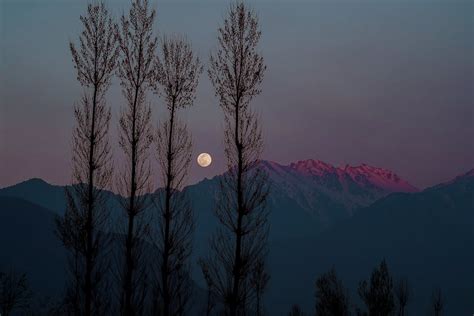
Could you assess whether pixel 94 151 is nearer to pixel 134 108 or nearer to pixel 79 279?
pixel 134 108

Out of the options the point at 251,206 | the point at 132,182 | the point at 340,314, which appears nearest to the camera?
the point at 251,206

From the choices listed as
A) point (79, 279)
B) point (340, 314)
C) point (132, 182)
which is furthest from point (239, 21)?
point (340, 314)

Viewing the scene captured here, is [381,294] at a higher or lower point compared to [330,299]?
higher

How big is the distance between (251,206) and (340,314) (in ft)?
76.5

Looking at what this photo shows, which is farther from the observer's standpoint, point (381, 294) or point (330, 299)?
point (381, 294)

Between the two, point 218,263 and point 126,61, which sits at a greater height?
point 126,61

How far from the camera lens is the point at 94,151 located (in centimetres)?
3022

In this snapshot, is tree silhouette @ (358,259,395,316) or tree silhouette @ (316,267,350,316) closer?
tree silhouette @ (316,267,350,316)

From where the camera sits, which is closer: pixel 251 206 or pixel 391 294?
pixel 251 206

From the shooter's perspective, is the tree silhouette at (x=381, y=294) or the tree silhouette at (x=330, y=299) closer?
the tree silhouette at (x=330, y=299)

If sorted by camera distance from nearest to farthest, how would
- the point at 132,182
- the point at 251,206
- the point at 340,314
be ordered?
1. the point at 251,206
2. the point at 132,182
3. the point at 340,314

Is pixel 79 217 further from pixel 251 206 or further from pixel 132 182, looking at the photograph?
pixel 251 206

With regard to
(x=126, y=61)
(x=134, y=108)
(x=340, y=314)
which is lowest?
(x=340, y=314)

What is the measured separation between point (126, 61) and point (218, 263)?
35.8 feet
